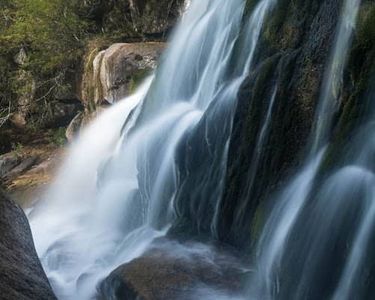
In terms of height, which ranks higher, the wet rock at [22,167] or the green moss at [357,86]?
the green moss at [357,86]

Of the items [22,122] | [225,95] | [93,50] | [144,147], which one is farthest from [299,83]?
[22,122]

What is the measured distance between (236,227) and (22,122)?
12241mm

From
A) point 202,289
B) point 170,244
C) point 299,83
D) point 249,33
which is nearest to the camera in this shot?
point 202,289

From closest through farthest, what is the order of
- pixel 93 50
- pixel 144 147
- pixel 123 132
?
1. pixel 144 147
2. pixel 123 132
3. pixel 93 50

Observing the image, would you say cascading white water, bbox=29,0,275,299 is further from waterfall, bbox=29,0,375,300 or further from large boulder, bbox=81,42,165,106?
large boulder, bbox=81,42,165,106

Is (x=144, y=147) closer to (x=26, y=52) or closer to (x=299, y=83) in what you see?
(x=299, y=83)

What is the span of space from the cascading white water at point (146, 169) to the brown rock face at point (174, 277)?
657 millimetres

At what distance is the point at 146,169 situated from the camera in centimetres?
881

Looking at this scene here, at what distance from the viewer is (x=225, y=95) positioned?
803 cm

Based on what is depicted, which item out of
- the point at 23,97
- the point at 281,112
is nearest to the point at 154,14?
the point at 23,97

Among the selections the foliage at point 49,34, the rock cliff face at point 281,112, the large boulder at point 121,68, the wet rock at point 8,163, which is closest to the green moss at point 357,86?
the rock cliff face at point 281,112

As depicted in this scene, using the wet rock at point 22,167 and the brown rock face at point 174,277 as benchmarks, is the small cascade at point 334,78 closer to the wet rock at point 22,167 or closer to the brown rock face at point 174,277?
the brown rock face at point 174,277

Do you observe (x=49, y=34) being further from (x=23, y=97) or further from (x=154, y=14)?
(x=154, y=14)

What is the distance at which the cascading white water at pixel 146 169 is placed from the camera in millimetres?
7859
